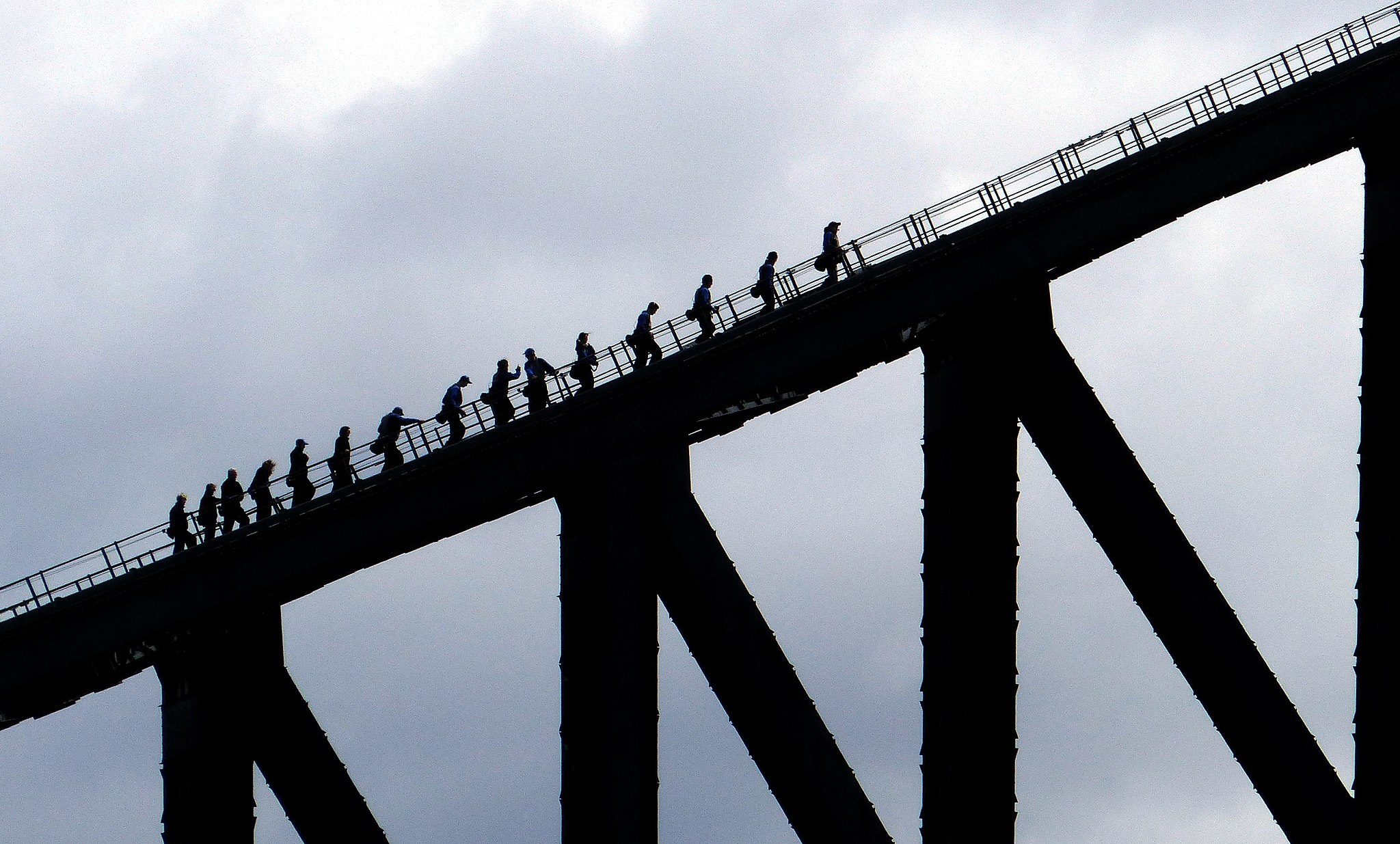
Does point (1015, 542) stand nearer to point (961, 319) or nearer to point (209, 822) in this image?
point (961, 319)

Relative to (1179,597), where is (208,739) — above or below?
below

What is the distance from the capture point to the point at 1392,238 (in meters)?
33.2


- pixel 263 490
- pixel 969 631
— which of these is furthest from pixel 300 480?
pixel 969 631

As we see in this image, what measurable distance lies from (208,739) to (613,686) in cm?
669

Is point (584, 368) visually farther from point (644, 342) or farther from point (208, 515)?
point (208, 515)

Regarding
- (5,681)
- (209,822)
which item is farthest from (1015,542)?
(5,681)

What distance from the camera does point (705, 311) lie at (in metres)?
33.2

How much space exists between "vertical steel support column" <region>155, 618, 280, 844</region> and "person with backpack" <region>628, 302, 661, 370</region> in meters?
8.01

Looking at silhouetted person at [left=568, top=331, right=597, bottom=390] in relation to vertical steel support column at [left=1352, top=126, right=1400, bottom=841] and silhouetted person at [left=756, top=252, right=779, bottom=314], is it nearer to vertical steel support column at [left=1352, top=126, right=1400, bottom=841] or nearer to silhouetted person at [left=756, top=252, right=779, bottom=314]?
silhouetted person at [left=756, top=252, right=779, bottom=314]

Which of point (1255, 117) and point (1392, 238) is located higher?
point (1255, 117)

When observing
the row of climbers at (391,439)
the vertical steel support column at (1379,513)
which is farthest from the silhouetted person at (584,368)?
the vertical steel support column at (1379,513)

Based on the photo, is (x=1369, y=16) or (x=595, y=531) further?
(x=1369, y=16)

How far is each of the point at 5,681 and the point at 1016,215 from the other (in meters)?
18.9

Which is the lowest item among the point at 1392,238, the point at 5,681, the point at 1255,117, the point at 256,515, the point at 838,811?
the point at 838,811
